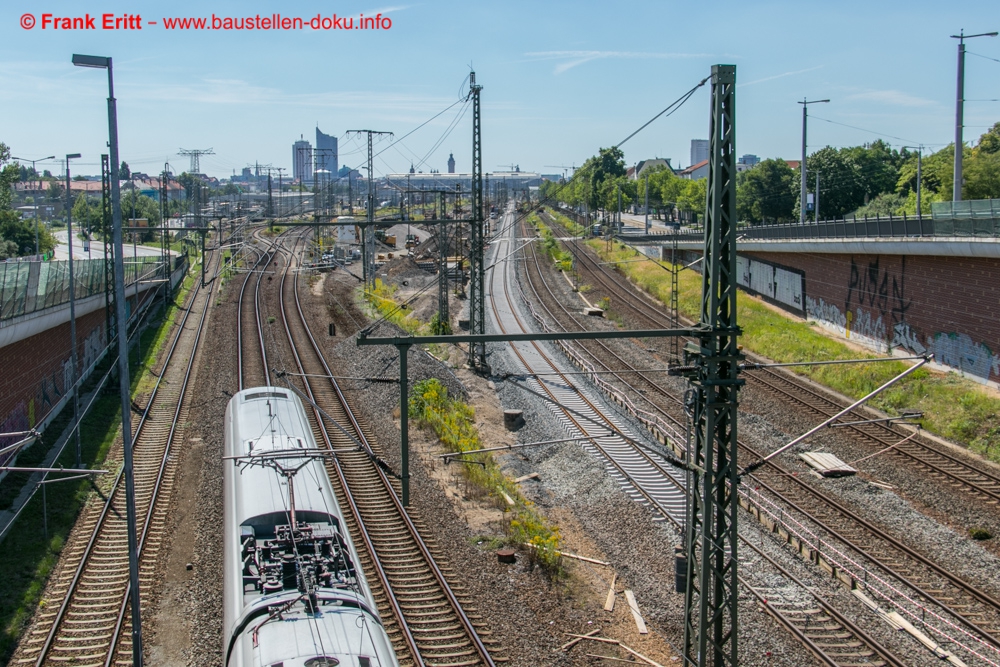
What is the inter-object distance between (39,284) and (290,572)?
14844 mm

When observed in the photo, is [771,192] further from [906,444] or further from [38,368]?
[38,368]

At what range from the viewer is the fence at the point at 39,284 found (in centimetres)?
1905

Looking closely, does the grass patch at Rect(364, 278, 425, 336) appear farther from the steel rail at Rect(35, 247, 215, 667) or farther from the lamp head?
the lamp head

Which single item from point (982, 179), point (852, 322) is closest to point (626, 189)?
point (982, 179)

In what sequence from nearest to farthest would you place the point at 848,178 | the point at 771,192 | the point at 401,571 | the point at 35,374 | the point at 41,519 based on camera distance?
the point at 401,571
the point at 41,519
the point at 35,374
the point at 848,178
the point at 771,192

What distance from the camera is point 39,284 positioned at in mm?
21438

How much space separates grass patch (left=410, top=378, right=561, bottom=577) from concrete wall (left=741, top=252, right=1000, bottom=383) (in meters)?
9.41

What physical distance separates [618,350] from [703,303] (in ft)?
79.9

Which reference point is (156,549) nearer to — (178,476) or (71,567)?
(71,567)

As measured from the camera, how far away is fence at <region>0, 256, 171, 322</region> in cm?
1905

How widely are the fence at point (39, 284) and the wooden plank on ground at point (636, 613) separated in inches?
570

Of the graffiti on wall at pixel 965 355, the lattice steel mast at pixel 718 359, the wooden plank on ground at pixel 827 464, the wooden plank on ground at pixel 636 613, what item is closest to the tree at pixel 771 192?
the graffiti on wall at pixel 965 355

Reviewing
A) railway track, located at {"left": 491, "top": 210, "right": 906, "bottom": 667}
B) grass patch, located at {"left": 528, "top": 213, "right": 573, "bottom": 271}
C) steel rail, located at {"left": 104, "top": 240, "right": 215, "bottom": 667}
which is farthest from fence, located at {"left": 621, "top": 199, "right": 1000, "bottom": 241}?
grass patch, located at {"left": 528, "top": 213, "right": 573, "bottom": 271}

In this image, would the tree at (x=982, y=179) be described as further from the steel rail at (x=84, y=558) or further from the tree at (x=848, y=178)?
the steel rail at (x=84, y=558)
